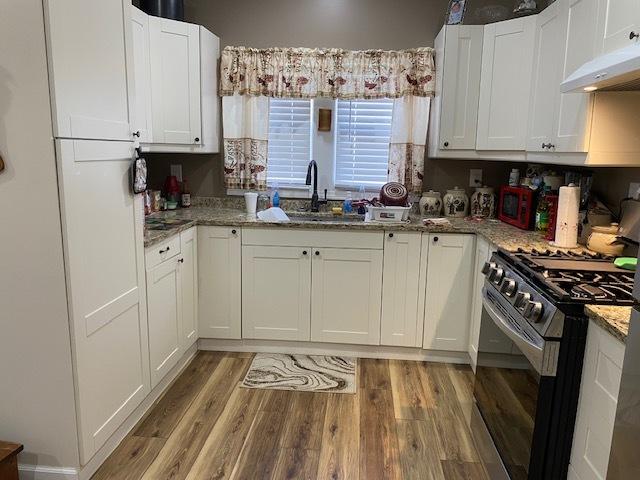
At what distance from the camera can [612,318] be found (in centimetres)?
137

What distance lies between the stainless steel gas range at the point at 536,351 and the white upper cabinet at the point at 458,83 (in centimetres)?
122

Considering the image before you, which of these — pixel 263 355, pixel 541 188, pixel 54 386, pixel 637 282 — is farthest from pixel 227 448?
pixel 541 188

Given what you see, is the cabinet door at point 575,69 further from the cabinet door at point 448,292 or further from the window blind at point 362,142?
the window blind at point 362,142

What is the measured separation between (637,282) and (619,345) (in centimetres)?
27

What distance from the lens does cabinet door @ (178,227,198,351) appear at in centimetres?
296

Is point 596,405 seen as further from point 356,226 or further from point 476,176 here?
point 476,176

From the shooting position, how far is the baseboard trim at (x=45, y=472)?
1911 mm

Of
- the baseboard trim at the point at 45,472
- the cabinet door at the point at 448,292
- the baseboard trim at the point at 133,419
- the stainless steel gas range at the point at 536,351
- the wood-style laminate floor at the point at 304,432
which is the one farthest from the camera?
the cabinet door at the point at 448,292

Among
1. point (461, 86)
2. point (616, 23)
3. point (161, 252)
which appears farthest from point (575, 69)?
point (161, 252)

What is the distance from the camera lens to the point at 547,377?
1.56 m

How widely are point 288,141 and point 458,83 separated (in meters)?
1.28

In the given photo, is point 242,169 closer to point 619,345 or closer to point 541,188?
point 541,188

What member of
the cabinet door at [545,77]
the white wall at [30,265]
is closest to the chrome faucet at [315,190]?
the cabinet door at [545,77]

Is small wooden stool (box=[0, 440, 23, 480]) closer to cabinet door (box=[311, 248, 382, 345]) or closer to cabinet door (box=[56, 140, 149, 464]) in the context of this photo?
cabinet door (box=[56, 140, 149, 464])
